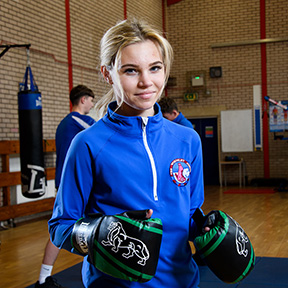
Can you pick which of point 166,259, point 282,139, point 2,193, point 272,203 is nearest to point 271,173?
point 282,139

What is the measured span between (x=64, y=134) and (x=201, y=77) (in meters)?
9.24

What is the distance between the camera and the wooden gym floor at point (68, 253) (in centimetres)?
418

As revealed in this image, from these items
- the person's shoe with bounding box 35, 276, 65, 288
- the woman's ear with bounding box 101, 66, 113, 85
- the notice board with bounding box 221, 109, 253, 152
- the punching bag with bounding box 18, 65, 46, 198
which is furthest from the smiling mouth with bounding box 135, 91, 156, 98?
the notice board with bounding box 221, 109, 253, 152

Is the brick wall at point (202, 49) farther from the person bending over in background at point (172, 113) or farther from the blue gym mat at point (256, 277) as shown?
the blue gym mat at point (256, 277)

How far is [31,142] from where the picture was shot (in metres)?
4.98

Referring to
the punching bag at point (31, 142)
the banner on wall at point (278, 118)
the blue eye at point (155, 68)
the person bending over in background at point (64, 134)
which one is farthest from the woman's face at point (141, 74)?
the banner on wall at point (278, 118)

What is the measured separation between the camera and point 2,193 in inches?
268

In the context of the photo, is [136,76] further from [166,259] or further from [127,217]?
[166,259]

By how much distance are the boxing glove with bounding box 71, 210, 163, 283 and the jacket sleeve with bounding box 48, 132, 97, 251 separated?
0.12 metres

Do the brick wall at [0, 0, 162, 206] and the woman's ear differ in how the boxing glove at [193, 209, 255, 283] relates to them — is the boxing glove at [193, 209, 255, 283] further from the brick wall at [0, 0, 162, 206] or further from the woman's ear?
the brick wall at [0, 0, 162, 206]

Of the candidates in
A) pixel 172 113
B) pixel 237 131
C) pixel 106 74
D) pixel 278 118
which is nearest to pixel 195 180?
pixel 106 74

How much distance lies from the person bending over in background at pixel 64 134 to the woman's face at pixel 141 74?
89.5 inches

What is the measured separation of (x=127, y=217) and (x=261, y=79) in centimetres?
1145

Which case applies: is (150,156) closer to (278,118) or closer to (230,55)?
(278,118)
